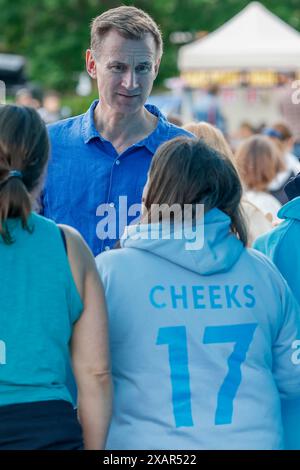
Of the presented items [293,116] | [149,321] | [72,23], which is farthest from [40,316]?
[72,23]

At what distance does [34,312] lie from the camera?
3.09 metres

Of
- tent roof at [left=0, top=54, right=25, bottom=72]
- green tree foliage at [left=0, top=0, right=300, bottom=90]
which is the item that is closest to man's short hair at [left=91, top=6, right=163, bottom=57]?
tent roof at [left=0, top=54, right=25, bottom=72]

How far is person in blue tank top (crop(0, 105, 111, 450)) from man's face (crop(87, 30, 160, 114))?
105cm

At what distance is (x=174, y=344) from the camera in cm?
326

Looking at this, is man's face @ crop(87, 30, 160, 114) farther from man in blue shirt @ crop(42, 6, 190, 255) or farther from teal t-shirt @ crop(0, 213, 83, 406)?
teal t-shirt @ crop(0, 213, 83, 406)

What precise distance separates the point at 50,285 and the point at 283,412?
3.47 feet

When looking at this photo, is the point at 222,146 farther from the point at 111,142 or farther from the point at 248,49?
the point at 248,49

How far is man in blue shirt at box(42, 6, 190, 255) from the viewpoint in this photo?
420 cm

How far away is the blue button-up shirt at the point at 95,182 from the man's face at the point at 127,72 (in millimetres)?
162

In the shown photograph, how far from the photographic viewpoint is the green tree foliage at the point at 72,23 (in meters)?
28.2

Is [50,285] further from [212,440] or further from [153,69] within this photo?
[153,69]

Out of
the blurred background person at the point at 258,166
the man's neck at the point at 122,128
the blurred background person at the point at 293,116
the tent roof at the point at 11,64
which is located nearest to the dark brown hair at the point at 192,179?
the man's neck at the point at 122,128

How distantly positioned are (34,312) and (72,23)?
26.2 metres

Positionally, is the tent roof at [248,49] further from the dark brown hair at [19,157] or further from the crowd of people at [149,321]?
the dark brown hair at [19,157]
